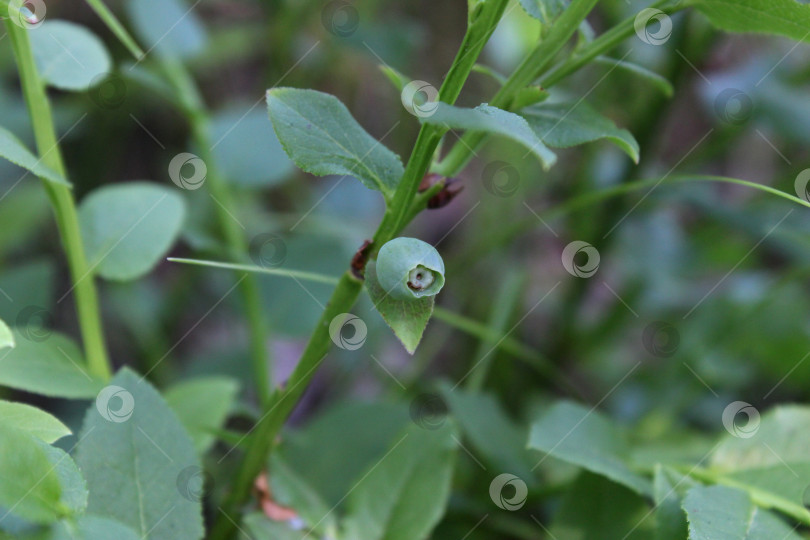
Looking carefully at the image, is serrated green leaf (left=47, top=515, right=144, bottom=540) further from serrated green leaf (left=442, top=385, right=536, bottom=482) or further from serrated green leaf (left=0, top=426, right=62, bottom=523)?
serrated green leaf (left=442, top=385, right=536, bottom=482)

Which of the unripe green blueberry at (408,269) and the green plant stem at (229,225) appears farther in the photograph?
the green plant stem at (229,225)

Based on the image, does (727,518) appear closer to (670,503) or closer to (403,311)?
(670,503)

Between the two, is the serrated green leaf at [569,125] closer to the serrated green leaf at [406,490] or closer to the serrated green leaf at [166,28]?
the serrated green leaf at [406,490]

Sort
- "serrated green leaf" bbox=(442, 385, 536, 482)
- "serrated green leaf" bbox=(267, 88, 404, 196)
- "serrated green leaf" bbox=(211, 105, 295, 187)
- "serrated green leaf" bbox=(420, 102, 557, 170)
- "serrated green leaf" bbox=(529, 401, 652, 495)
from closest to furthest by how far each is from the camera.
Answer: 1. "serrated green leaf" bbox=(420, 102, 557, 170)
2. "serrated green leaf" bbox=(267, 88, 404, 196)
3. "serrated green leaf" bbox=(529, 401, 652, 495)
4. "serrated green leaf" bbox=(442, 385, 536, 482)
5. "serrated green leaf" bbox=(211, 105, 295, 187)

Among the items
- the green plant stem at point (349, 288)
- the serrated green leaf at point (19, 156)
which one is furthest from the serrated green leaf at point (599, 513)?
the serrated green leaf at point (19, 156)

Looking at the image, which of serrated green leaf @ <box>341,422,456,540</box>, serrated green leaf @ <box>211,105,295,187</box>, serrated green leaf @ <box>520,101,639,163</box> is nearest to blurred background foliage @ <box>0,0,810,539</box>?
serrated green leaf @ <box>211,105,295,187</box>

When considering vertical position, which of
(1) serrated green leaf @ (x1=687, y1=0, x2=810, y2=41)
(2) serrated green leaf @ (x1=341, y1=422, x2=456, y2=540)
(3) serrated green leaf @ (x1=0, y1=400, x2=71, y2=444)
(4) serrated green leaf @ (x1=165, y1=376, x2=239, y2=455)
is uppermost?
(1) serrated green leaf @ (x1=687, y1=0, x2=810, y2=41)
